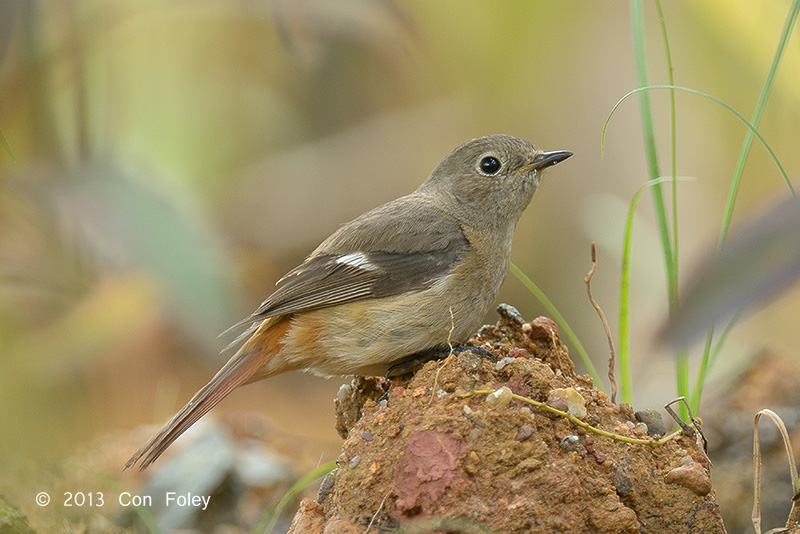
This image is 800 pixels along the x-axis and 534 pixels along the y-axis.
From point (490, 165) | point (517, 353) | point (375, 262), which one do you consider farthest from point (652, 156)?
point (375, 262)

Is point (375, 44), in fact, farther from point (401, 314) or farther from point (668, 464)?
point (668, 464)

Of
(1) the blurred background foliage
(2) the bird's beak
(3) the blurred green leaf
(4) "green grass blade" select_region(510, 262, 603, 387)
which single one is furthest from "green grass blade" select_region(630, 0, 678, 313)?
(3) the blurred green leaf

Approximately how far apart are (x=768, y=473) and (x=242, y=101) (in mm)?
5137

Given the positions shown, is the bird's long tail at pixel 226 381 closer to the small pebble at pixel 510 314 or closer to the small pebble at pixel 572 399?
the small pebble at pixel 510 314

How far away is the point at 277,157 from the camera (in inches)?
279

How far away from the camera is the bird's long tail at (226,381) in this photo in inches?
126

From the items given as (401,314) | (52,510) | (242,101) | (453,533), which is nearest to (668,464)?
(453,533)

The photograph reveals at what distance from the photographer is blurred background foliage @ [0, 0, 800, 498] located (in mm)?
3908

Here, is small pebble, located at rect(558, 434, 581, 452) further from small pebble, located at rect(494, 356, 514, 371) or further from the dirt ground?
small pebble, located at rect(494, 356, 514, 371)

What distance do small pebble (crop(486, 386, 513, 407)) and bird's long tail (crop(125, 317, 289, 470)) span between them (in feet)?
4.34

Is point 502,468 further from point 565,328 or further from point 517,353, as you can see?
point 565,328

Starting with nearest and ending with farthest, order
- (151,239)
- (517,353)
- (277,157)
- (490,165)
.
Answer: (517,353), (151,239), (490,165), (277,157)

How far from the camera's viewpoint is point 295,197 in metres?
7.19

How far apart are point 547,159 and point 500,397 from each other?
5.92 ft
